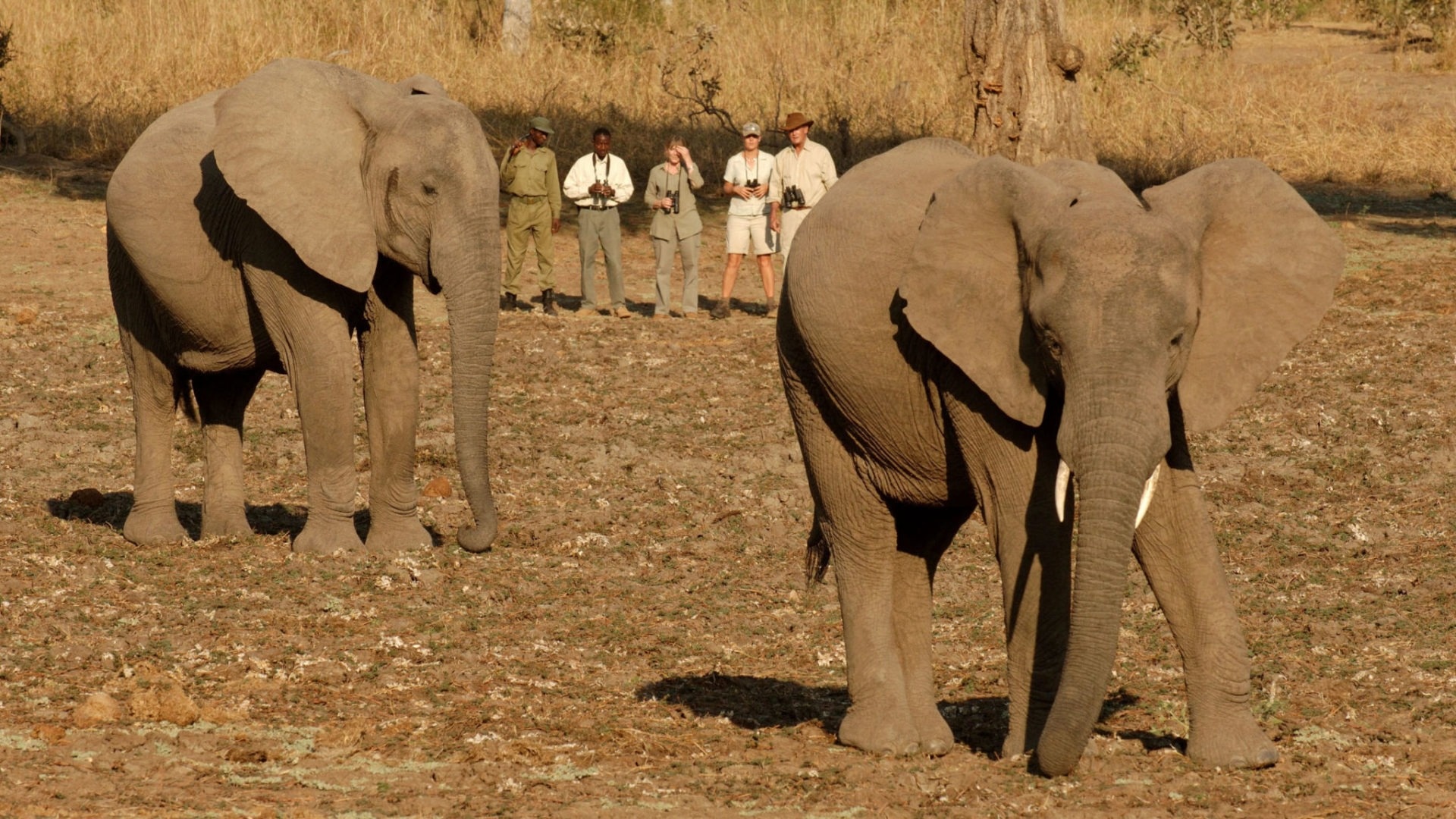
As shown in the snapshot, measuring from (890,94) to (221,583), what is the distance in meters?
17.6

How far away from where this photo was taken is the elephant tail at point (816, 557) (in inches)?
303

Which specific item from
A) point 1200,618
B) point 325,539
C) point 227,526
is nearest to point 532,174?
point 227,526

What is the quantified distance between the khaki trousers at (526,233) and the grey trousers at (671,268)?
3.40ft

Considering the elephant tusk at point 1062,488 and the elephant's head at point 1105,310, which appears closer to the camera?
the elephant's head at point 1105,310

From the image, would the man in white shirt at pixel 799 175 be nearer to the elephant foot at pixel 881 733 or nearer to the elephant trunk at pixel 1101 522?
the elephant foot at pixel 881 733

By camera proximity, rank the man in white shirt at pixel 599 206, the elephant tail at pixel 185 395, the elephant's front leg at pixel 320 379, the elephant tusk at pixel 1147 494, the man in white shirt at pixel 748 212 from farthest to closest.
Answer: the man in white shirt at pixel 599 206 < the man in white shirt at pixel 748 212 < the elephant tail at pixel 185 395 < the elephant's front leg at pixel 320 379 < the elephant tusk at pixel 1147 494

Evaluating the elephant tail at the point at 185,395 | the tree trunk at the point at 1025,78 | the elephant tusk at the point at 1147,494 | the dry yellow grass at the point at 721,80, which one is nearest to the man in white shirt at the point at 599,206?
the tree trunk at the point at 1025,78

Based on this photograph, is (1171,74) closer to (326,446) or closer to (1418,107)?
(1418,107)

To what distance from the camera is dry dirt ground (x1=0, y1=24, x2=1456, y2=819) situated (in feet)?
20.8

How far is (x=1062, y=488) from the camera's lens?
5.95 meters

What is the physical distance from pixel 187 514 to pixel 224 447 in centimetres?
109

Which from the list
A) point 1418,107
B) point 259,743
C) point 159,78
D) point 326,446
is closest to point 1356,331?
point 326,446

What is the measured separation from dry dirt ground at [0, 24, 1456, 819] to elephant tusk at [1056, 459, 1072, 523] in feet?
2.92

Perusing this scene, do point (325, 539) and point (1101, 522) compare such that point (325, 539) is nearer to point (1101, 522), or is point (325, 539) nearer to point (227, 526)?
point (227, 526)
